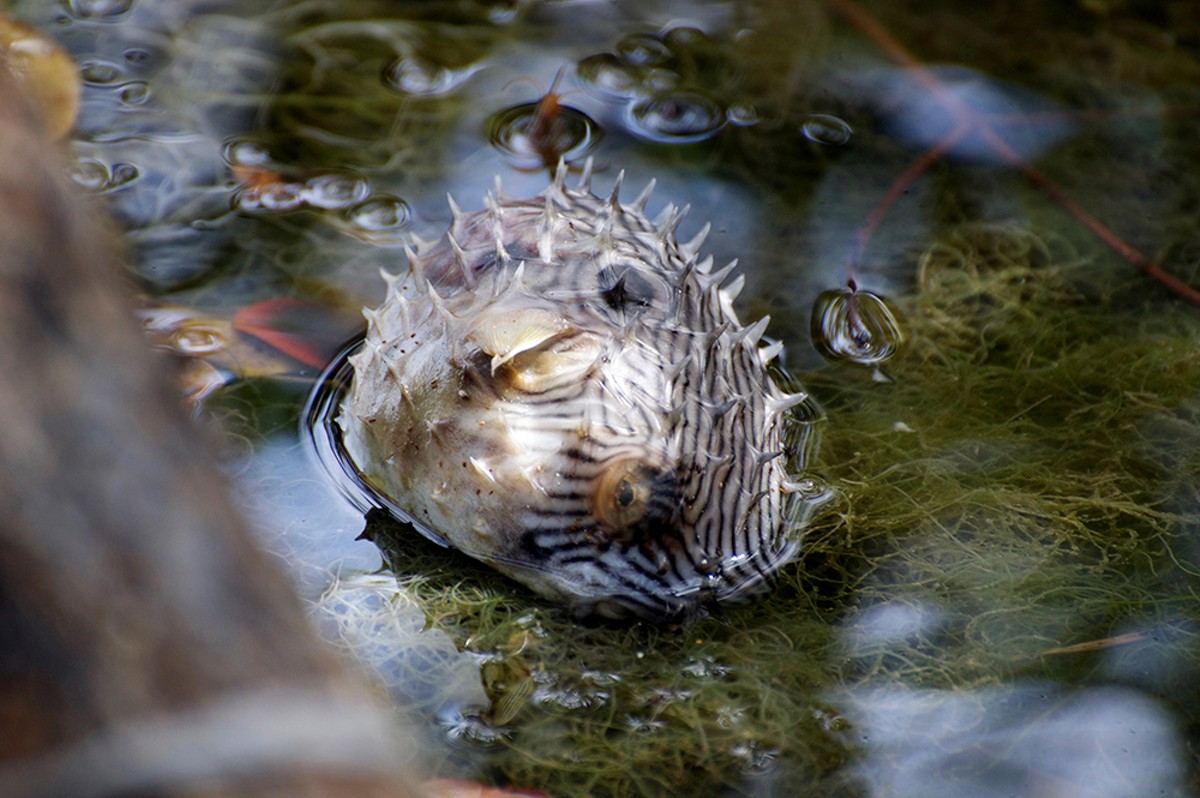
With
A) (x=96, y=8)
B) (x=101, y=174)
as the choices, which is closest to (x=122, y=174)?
(x=101, y=174)

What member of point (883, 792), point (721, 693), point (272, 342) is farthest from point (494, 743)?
point (272, 342)

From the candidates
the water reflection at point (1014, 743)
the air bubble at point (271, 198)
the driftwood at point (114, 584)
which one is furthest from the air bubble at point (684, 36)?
the driftwood at point (114, 584)

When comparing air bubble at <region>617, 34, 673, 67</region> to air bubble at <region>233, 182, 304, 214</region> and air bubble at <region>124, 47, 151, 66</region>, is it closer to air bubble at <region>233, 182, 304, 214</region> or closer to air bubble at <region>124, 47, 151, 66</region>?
air bubble at <region>233, 182, 304, 214</region>

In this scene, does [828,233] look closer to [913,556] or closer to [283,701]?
[913,556]

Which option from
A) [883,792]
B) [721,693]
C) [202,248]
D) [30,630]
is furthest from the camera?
[202,248]

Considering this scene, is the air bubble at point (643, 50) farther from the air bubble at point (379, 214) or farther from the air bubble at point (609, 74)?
the air bubble at point (379, 214)

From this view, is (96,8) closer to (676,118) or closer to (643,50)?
(643,50)
